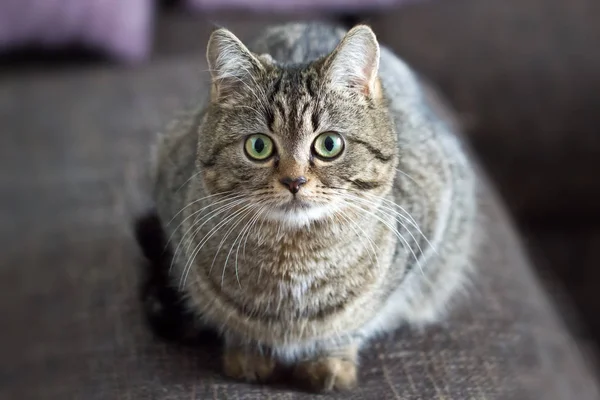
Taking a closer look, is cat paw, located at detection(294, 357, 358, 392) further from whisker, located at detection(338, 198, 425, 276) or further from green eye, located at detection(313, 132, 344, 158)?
green eye, located at detection(313, 132, 344, 158)

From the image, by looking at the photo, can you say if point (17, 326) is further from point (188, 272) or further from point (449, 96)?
point (449, 96)

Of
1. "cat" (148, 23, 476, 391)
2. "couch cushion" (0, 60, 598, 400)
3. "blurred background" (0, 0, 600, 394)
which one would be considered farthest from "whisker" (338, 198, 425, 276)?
"blurred background" (0, 0, 600, 394)

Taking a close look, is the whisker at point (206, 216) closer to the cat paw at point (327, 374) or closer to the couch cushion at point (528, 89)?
the cat paw at point (327, 374)

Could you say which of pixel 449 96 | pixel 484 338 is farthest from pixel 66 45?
pixel 484 338

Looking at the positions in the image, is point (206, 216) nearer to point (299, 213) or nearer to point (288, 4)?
point (299, 213)

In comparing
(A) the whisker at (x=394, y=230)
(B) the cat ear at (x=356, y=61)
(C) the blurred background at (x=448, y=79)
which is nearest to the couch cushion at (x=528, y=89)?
Result: (C) the blurred background at (x=448, y=79)

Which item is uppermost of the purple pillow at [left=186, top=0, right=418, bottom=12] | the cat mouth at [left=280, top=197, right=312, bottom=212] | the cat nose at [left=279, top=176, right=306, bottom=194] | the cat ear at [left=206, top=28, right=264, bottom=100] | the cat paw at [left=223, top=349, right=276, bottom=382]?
the purple pillow at [left=186, top=0, right=418, bottom=12]
